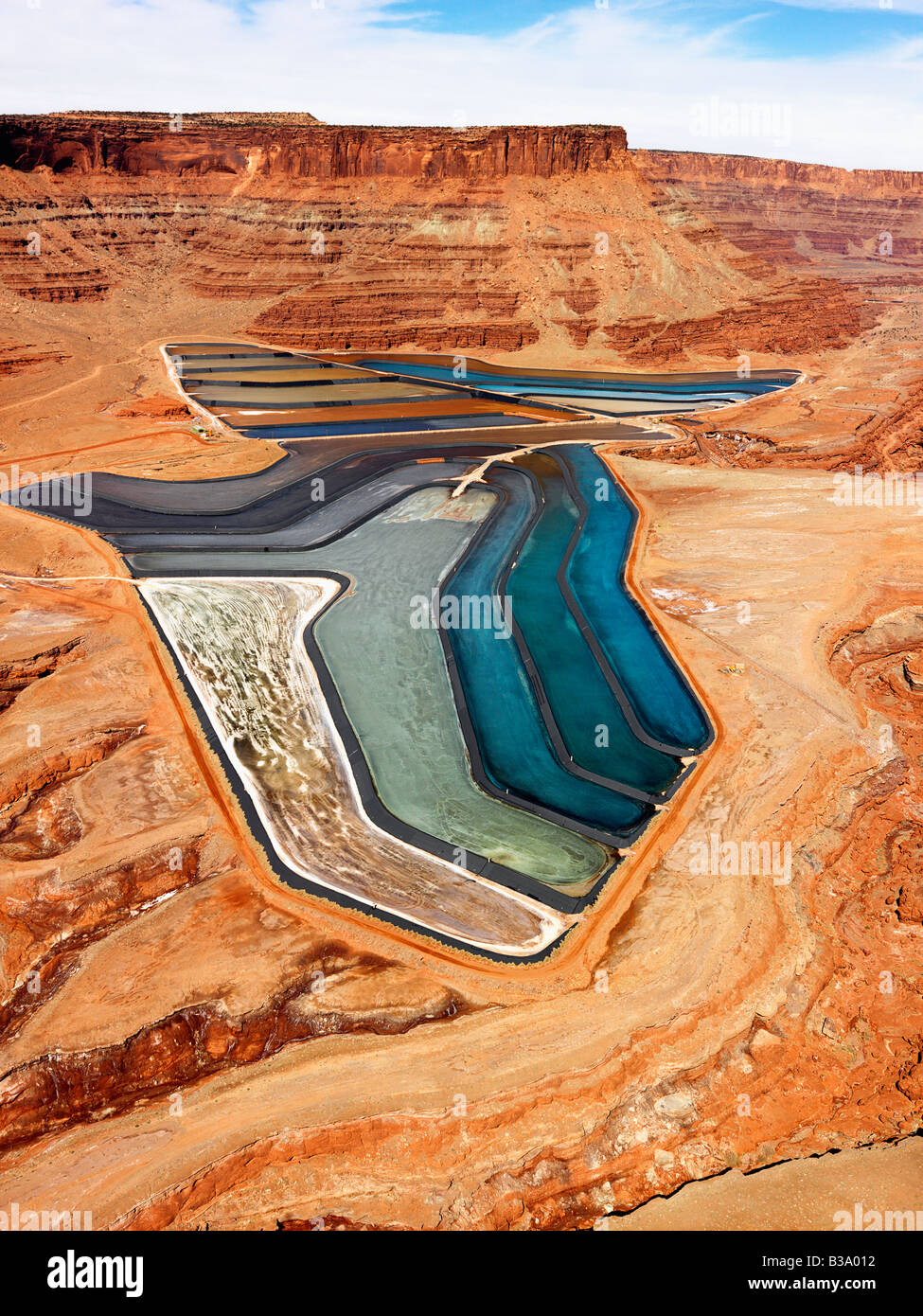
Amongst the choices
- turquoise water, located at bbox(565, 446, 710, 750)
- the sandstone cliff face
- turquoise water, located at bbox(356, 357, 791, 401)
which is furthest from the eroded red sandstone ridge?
the sandstone cliff face

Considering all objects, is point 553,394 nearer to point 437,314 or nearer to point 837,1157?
point 437,314

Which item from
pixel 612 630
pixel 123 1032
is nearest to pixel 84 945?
pixel 123 1032

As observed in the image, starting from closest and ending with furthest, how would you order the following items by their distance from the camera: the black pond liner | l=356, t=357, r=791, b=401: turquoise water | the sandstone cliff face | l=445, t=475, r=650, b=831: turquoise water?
the black pond liner < l=445, t=475, r=650, b=831: turquoise water < l=356, t=357, r=791, b=401: turquoise water < the sandstone cliff face

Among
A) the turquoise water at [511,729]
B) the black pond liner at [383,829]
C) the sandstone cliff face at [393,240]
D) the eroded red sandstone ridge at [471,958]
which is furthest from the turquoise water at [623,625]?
the sandstone cliff face at [393,240]

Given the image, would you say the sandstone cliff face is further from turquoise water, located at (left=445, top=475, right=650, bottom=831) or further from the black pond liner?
the black pond liner

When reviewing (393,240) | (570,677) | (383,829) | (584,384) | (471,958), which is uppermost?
(393,240)

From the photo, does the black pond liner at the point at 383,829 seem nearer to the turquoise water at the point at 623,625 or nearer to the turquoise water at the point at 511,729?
the turquoise water at the point at 511,729

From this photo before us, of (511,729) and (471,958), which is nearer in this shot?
(471,958)

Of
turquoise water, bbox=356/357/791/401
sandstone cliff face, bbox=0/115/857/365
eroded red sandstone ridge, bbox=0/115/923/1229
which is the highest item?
sandstone cliff face, bbox=0/115/857/365

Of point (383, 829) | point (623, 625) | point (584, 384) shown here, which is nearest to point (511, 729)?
point (383, 829)

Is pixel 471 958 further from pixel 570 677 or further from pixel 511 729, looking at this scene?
pixel 570 677

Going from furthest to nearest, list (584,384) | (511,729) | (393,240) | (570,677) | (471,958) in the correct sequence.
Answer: (393,240), (584,384), (570,677), (511,729), (471,958)

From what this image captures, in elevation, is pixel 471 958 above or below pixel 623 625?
below
